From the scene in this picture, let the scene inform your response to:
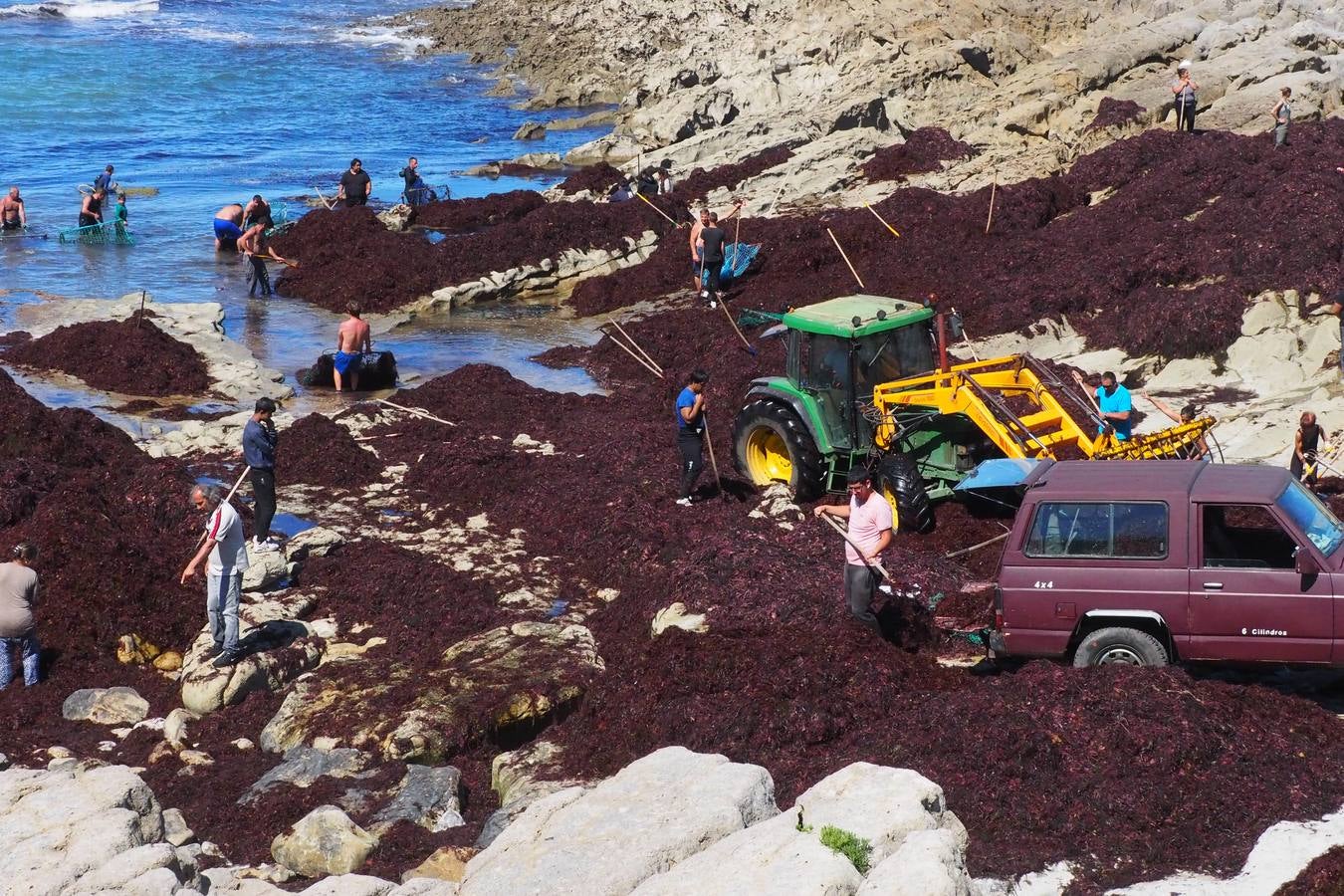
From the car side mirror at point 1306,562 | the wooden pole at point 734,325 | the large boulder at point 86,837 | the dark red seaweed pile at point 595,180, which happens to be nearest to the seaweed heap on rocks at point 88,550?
the large boulder at point 86,837

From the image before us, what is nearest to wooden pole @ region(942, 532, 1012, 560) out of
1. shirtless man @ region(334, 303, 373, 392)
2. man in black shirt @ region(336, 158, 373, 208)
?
shirtless man @ region(334, 303, 373, 392)

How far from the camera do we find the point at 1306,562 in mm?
9391

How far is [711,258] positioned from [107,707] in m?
14.5

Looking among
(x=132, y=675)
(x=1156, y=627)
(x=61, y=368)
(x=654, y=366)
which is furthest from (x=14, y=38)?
(x=1156, y=627)

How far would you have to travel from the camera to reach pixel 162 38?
7219cm

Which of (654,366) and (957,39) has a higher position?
(957,39)

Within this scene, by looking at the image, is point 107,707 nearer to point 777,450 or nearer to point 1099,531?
point 777,450

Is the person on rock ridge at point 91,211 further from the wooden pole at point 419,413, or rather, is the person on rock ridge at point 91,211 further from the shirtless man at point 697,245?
the wooden pole at point 419,413

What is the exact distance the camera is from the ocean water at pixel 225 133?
25672 millimetres

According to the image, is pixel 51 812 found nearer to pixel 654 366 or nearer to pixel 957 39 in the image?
pixel 654 366

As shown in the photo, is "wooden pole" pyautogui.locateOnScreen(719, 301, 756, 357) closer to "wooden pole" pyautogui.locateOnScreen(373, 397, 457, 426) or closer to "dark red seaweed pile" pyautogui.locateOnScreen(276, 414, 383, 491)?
"wooden pole" pyautogui.locateOnScreen(373, 397, 457, 426)

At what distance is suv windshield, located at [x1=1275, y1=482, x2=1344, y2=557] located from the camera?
9.64 m

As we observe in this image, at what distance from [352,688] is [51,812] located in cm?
294

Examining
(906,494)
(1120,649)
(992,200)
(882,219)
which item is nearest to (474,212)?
(882,219)
